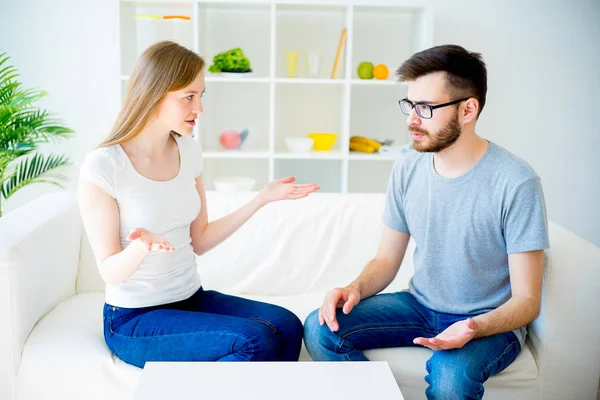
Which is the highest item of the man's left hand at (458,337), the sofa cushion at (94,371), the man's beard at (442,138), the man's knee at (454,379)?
the man's beard at (442,138)

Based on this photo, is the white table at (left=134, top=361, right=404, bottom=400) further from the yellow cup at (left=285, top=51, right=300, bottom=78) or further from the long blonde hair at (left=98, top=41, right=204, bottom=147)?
the yellow cup at (left=285, top=51, right=300, bottom=78)

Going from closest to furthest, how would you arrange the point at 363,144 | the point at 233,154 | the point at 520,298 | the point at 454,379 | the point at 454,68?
the point at 454,379 → the point at 520,298 → the point at 454,68 → the point at 233,154 → the point at 363,144

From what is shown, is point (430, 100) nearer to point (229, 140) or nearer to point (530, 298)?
point (530, 298)

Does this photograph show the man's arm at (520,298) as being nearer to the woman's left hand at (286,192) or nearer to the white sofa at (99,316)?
the white sofa at (99,316)

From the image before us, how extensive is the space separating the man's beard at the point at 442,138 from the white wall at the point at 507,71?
214cm

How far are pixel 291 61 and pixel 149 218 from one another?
2.05m

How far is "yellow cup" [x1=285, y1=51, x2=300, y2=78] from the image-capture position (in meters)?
3.57

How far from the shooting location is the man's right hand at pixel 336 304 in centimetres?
173

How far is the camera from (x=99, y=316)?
200cm

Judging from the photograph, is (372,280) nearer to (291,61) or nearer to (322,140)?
(322,140)

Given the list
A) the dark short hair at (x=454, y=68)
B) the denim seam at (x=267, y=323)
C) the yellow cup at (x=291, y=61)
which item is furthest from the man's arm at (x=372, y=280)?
the yellow cup at (x=291, y=61)

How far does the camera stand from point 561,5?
12.5 feet

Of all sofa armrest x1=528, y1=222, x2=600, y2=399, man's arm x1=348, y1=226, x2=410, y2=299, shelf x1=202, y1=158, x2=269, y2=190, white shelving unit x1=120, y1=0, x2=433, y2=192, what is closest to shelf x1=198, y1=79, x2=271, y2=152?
white shelving unit x1=120, y1=0, x2=433, y2=192

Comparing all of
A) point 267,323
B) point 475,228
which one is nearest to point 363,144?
point 475,228
